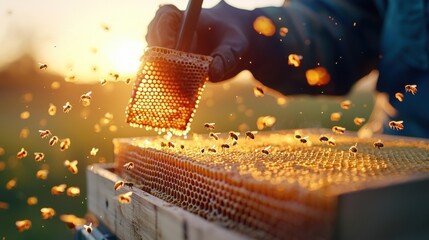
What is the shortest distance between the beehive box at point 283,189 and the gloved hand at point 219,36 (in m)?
0.46

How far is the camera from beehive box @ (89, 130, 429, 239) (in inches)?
35.8

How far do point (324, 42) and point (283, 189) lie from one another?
8.28 feet

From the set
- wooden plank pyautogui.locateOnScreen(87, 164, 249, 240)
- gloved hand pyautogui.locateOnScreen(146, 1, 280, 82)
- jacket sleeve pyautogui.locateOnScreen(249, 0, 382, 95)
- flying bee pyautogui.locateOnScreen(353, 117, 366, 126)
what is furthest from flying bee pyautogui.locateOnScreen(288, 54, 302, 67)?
wooden plank pyautogui.locateOnScreen(87, 164, 249, 240)

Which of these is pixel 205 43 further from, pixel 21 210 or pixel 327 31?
pixel 21 210

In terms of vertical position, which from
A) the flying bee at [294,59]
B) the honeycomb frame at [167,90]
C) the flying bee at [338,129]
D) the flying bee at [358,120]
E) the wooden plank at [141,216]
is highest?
the flying bee at [294,59]

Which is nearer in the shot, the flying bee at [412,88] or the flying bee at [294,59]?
the flying bee at [412,88]

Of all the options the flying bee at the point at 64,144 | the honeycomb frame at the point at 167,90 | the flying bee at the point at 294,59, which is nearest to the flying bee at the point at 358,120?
the honeycomb frame at the point at 167,90

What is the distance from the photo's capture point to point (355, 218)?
89 centimetres

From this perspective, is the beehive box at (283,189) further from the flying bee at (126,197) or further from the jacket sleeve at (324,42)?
the jacket sleeve at (324,42)

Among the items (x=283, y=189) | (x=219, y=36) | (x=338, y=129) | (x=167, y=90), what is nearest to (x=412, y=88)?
(x=338, y=129)

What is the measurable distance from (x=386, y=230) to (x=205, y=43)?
167 centimetres

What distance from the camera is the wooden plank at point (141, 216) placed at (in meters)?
1.08

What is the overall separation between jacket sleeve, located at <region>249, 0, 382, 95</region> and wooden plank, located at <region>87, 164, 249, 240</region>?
157cm

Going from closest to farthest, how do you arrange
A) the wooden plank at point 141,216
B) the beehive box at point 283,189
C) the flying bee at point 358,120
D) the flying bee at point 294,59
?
the beehive box at point 283,189
the wooden plank at point 141,216
the flying bee at point 358,120
the flying bee at point 294,59
